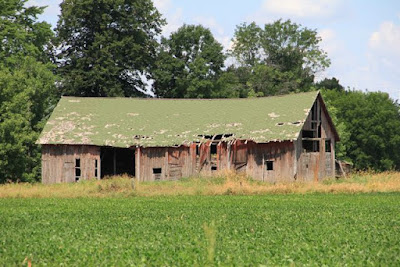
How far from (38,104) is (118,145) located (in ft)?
37.5

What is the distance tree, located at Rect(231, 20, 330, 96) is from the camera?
260 feet

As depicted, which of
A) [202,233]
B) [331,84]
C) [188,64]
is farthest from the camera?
[331,84]

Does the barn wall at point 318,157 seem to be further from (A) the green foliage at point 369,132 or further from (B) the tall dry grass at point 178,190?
(A) the green foliage at point 369,132

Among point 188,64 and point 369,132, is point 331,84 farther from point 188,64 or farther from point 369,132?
point 188,64

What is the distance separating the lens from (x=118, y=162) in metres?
51.3

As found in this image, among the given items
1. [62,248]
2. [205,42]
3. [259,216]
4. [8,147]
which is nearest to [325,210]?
[259,216]

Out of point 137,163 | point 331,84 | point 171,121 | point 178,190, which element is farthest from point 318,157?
point 331,84

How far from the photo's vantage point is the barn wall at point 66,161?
47781 millimetres

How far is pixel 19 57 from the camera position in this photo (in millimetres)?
56281

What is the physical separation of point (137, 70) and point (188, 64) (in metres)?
5.38

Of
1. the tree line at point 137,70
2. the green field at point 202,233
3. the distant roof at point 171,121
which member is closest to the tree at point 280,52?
the tree line at point 137,70

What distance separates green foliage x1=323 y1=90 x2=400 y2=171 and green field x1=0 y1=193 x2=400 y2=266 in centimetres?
4269

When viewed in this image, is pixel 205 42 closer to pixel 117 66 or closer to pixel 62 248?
pixel 117 66

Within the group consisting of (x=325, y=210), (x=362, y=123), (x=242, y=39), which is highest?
(x=242, y=39)
